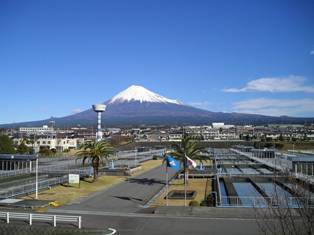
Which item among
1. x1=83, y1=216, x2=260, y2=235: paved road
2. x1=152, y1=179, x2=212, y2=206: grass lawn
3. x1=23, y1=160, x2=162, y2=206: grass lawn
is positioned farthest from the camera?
→ x1=23, y1=160, x2=162, y2=206: grass lawn

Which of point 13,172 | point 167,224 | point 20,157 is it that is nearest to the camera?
point 167,224

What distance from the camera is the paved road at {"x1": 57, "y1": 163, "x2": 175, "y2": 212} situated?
25031 mm

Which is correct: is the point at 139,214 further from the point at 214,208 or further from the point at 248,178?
the point at 248,178

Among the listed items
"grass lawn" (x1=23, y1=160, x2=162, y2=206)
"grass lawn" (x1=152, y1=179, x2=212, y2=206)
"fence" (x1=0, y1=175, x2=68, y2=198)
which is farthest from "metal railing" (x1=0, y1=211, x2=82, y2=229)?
"grass lawn" (x1=152, y1=179, x2=212, y2=206)

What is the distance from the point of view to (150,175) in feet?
145

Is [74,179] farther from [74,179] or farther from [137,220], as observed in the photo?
[137,220]

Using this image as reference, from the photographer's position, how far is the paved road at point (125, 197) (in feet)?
82.1

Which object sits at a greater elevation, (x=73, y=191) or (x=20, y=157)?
(x=20, y=157)

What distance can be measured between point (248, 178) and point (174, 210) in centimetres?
1971

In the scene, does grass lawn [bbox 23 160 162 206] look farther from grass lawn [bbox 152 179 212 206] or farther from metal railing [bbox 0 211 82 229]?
grass lawn [bbox 152 179 212 206]

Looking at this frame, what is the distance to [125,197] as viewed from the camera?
95.1 feet

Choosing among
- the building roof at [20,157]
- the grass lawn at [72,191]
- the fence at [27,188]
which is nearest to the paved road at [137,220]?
the grass lawn at [72,191]

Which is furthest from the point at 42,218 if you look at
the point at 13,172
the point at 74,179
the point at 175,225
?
the point at 13,172

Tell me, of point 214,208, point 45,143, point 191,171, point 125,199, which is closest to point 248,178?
point 191,171
